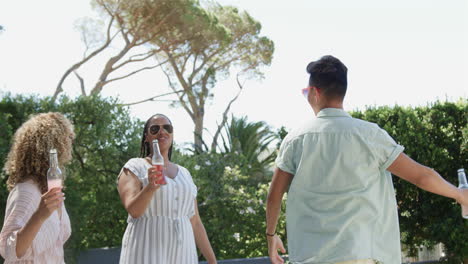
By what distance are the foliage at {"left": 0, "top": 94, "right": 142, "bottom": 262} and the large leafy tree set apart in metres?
17.3

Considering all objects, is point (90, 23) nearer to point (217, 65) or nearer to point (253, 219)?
point (217, 65)

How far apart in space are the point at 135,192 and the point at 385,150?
1679mm

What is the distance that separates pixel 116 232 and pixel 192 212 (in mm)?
7089

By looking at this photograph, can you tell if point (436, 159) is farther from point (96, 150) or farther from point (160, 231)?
point (160, 231)

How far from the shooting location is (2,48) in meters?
22.2

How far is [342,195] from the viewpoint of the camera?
113 inches

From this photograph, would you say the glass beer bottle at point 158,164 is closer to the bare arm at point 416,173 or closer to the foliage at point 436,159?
the bare arm at point 416,173

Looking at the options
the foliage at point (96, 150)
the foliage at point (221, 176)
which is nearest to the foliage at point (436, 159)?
the foliage at point (221, 176)

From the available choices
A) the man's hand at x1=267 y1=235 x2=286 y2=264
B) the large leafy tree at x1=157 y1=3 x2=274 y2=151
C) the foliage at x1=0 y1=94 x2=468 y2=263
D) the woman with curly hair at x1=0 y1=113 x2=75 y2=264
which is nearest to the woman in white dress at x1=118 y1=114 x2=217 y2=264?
the woman with curly hair at x1=0 y1=113 x2=75 y2=264

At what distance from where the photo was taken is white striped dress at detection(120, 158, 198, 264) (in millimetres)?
3939

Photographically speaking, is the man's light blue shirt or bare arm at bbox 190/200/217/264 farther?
bare arm at bbox 190/200/217/264

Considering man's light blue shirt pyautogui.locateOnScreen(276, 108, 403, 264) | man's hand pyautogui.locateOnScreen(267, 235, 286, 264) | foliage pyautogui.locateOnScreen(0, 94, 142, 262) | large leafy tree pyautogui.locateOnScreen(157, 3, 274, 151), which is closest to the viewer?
man's light blue shirt pyautogui.locateOnScreen(276, 108, 403, 264)

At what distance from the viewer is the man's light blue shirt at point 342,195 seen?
283cm

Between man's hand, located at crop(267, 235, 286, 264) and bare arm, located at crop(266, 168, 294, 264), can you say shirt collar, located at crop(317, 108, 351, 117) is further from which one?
man's hand, located at crop(267, 235, 286, 264)
